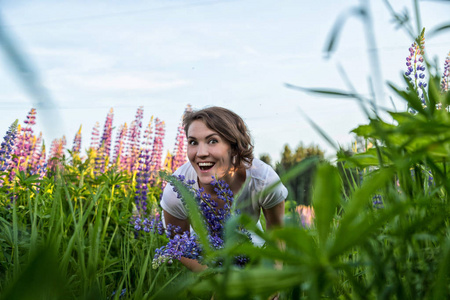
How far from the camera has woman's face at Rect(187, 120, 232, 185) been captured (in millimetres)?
2711

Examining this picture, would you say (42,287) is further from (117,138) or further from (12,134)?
(117,138)

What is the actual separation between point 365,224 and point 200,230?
176 mm

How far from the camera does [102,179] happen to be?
12.5ft

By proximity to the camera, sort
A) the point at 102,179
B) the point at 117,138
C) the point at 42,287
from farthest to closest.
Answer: the point at 117,138 < the point at 102,179 < the point at 42,287

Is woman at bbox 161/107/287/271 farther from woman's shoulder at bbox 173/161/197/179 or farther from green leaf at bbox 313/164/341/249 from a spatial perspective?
green leaf at bbox 313/164/341/249

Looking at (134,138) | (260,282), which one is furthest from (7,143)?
(260,282)

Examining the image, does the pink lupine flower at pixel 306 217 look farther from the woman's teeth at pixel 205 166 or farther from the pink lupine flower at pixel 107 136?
the pink lupine flower at pixel 107 136

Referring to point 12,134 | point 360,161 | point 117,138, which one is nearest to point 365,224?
point 360,161

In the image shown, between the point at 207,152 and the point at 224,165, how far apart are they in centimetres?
18

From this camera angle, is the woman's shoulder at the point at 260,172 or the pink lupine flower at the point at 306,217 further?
the woman's shoulder at the point at 260,172

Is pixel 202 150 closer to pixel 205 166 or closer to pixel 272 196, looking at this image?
Answer: pixel 205 166

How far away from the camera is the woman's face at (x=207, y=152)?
2.71m

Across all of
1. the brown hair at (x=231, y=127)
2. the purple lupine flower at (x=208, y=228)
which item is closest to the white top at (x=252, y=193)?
the brown hair at (x=231, y=127)

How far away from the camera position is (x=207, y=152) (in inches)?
107
